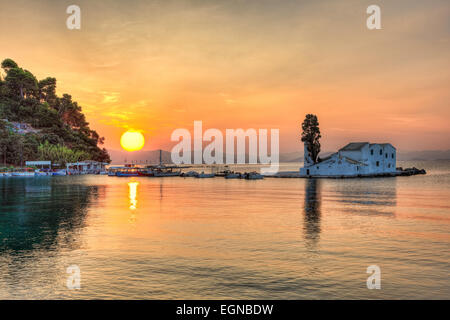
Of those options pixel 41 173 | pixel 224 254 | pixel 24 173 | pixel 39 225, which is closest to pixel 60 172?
pixel 41 173

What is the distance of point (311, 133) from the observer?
125500 mm

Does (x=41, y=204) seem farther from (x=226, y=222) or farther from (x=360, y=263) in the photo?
(x=360, y=263)

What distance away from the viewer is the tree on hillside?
411 ft

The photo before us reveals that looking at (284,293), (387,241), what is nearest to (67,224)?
(284,293)

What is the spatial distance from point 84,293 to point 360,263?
15.2 meters

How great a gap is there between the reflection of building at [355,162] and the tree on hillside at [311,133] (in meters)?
3.87

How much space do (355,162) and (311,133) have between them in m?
17.3

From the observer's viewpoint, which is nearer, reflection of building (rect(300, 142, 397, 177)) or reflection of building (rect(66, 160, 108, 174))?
reflection of building (rect(300, 142, 397, 177))

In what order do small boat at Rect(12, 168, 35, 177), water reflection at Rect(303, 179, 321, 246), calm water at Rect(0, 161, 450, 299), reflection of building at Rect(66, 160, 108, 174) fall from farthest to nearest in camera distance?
reflection of building at Rect(66, 160, 108, 174), small boat at Rect(12, 168, 35, 177), water reflection at Rect(303, 179, 321, 246), calm water at Rect(0, 161, 450, 299)

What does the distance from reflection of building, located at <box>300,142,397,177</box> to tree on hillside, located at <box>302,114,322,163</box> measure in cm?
387

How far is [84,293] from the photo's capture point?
54.5 feet

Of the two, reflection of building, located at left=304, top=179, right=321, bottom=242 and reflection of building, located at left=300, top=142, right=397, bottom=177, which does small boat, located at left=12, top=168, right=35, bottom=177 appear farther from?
reflection of building, located at left=304, top=179, right=321, bottom=242

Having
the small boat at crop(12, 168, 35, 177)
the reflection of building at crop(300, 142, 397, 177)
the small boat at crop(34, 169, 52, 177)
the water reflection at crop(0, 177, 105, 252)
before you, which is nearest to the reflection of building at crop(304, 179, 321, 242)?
the water reflection at crop(0, 177, 105, 252)

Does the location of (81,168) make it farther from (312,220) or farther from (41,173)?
(312,220)
